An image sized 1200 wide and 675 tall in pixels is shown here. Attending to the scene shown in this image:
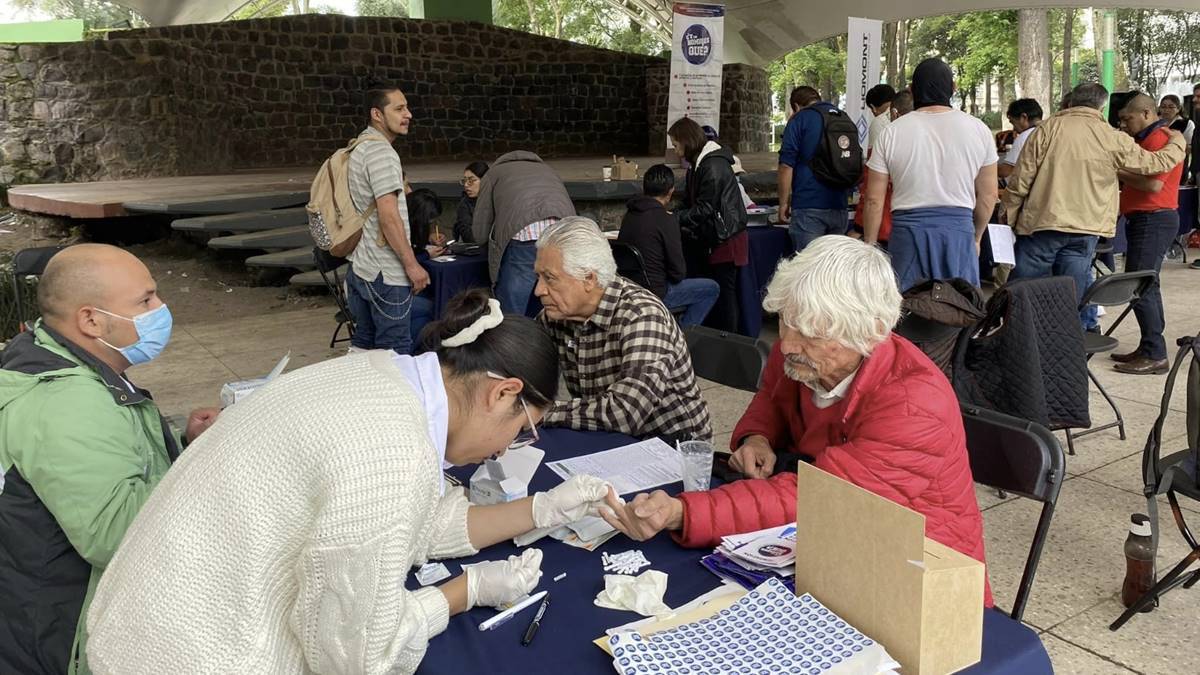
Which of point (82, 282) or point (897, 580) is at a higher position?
point (82, 282)

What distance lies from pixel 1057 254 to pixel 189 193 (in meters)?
7.93

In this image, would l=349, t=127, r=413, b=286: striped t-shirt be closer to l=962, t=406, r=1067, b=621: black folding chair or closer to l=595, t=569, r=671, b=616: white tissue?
l=962, t=406, r=1067, b=621: black folding chair

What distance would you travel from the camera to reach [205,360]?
5910mm

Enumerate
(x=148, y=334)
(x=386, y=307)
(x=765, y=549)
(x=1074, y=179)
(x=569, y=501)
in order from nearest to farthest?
1. (x=765, y=549)
2. (x=569, y=501)
3. (x=148, y=334)
4. (x=386, y=307)
5. (x=1074, y=179)

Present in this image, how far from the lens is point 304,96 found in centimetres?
1521

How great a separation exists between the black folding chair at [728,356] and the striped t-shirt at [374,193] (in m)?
1.73

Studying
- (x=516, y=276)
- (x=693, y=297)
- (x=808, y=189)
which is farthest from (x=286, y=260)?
(x=808, y=189)

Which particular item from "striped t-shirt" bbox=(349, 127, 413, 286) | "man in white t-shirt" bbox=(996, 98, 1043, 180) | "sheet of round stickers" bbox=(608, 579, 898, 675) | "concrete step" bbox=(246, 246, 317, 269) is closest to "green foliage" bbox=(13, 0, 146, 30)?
"concrete step" bbox=(246, 246, 317, 269)

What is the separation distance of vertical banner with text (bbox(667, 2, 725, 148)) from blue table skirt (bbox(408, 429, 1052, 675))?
25.6 ft

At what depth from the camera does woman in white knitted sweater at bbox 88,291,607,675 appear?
3.68ft

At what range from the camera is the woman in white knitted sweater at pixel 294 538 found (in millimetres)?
1123

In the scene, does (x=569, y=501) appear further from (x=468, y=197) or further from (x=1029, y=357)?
(x=468, y=197)

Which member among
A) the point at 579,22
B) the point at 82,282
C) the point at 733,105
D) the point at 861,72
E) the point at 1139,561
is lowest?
the point at 1139,561

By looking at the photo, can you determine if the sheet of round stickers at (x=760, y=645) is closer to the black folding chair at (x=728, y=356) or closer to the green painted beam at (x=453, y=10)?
the black folding chair at (x=728, y=356)
